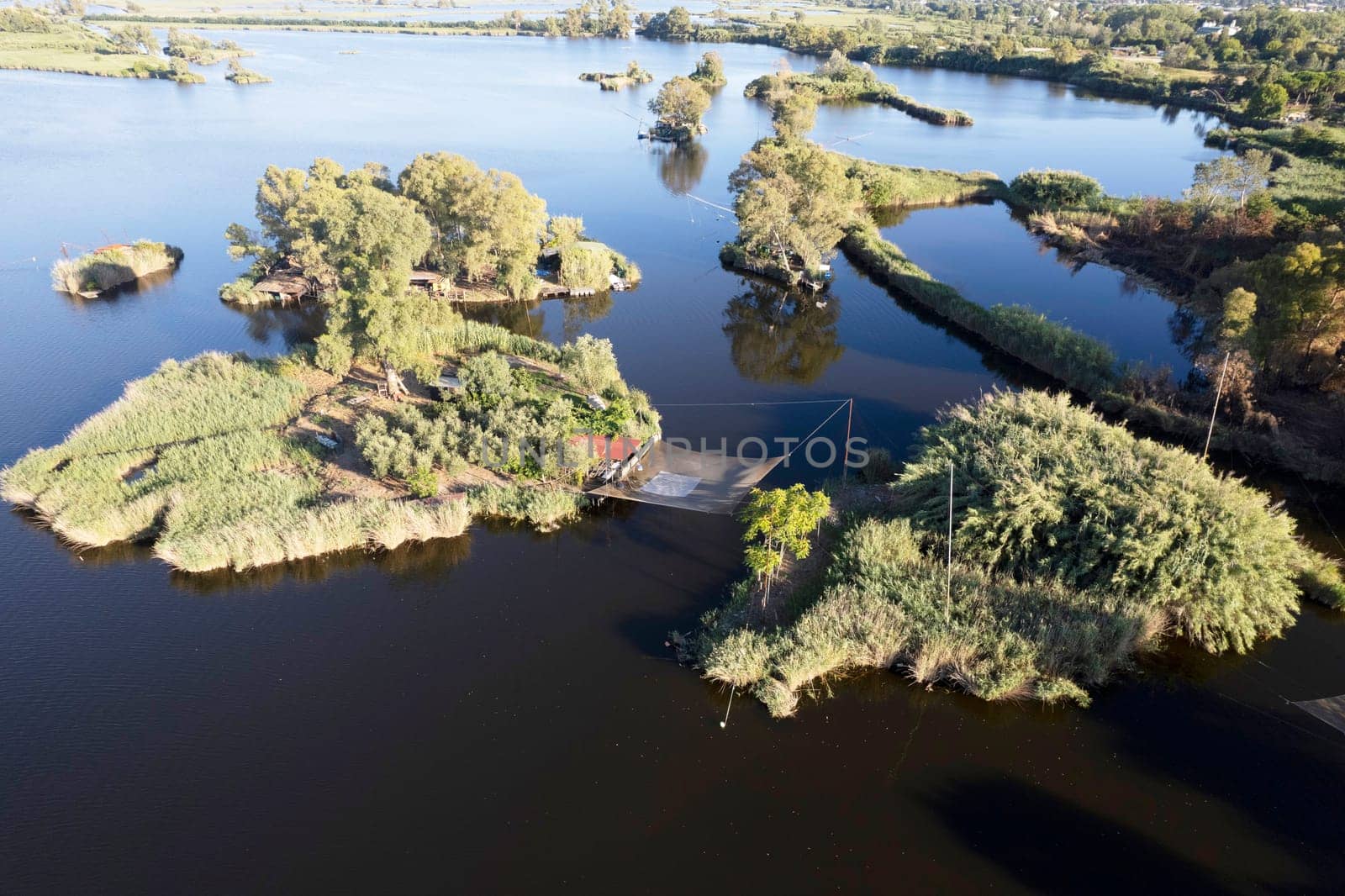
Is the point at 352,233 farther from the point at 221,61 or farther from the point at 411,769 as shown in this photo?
the point at 221,61

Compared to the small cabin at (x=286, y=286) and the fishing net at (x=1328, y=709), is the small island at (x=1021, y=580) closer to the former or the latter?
the fishing net at (x=1328, y=709)

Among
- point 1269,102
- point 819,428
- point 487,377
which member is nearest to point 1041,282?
point 819,428

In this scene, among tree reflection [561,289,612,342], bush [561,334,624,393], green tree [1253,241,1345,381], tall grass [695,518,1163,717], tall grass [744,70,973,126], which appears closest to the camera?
tall grass [695,518,1163,717]

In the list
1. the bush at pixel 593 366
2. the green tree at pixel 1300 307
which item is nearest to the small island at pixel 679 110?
the bush at pixel 593 366

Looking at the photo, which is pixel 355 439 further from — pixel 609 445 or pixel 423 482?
pixel 609 445

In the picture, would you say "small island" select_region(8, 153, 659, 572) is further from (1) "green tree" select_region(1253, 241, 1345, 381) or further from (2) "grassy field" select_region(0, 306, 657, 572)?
(1) "green tree" select_region(1253, 241, 1345, 381)

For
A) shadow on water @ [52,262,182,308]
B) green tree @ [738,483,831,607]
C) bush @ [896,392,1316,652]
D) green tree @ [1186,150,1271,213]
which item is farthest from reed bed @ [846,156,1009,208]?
shadow on water @ [52,262,182,308]

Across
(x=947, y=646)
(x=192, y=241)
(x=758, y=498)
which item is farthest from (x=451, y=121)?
(x=947, y=646)
